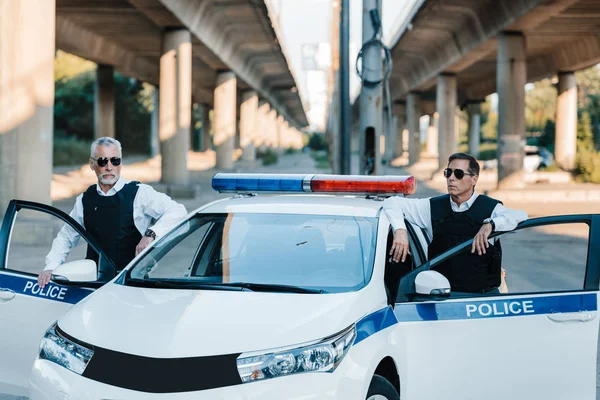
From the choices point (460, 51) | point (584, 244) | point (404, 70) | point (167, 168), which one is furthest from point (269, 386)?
point (404, 70)

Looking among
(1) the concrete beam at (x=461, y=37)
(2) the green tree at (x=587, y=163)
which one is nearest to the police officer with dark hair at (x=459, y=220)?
(1) the concrete beam at (x=461, y=37)

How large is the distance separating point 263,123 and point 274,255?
74646 millimetres

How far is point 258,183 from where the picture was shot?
584 centimetres

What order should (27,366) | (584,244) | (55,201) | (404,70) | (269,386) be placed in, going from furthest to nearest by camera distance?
1. (404,70)
2. (55,201)
3. (584,244)
4. (27,366)
5. (269,386)

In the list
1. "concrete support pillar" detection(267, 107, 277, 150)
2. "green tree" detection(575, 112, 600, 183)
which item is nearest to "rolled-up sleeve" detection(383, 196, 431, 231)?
"green tree" detection(575, 112, 600, 183)

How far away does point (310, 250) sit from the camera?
502 centimetres

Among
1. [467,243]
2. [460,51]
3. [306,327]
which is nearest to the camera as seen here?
[306,327]

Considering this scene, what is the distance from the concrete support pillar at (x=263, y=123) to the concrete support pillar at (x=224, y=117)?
28.6 m

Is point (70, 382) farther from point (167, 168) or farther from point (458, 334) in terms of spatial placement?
point (167, 168)

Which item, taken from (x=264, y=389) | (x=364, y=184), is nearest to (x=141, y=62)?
(x=364, y=184)

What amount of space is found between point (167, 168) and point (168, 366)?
25194 mm

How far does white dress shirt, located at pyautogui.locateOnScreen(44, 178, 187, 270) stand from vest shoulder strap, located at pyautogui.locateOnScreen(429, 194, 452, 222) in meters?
1.63

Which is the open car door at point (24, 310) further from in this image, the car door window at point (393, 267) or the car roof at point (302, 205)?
the car door window at point (393, 267)

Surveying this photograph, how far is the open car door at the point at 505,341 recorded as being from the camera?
462cm
